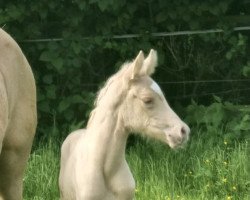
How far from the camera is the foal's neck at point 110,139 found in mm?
5457

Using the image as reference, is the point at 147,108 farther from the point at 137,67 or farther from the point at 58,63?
the point at 58,63

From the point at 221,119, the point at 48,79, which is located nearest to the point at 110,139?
the point at 221,119

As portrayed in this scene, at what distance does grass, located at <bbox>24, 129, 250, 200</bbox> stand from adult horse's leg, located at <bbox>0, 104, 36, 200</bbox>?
9.45ft

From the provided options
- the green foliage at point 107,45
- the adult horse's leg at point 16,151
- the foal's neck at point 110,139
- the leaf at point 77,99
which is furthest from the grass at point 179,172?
the adult horse's leg at point 16,151

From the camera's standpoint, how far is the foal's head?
17.2 ft

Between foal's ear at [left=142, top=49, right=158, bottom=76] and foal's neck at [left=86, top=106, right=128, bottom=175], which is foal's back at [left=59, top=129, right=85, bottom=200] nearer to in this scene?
foal's neck at [left=86, top=106, right=128, bottom=175]

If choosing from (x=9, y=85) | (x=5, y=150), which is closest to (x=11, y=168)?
(x=5, y=150)

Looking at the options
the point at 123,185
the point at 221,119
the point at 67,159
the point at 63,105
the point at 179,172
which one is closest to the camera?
the point at 123,185

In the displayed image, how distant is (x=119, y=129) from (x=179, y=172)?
82.8 inches

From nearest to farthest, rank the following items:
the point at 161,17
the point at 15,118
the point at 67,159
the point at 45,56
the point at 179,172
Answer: the point at 15,118 → the point at 67,159 → the point at 179,172 → the point at 45,56 → the point at 161,17

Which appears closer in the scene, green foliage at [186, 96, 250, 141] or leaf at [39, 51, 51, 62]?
green foliage at [186, 96, 250, 141]

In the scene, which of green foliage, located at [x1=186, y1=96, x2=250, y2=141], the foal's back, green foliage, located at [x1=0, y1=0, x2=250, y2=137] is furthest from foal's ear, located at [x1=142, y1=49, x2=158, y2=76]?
green foliage, located at [x1=0, y1=0, x2=250, y2=137]

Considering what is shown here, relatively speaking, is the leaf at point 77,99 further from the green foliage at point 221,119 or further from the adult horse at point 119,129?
the adult horse at point 119,129

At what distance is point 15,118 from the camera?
12.4 ft
